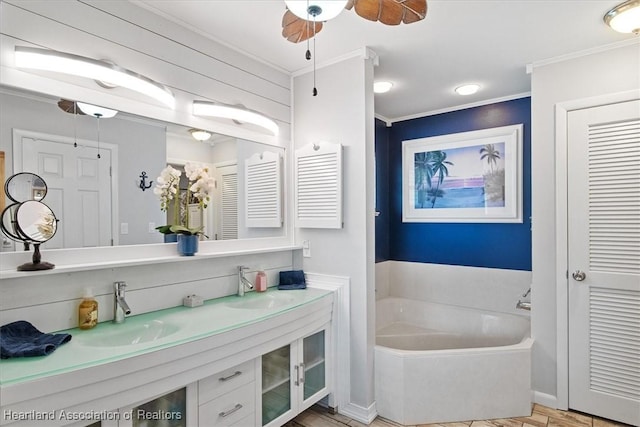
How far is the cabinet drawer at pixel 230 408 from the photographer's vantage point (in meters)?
1.67

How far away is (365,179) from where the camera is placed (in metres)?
2.42

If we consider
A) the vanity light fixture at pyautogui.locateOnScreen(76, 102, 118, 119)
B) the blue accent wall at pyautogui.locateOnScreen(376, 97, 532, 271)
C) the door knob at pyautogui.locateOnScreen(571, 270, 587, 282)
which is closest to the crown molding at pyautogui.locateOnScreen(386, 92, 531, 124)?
the blue accent wall at pyautogui.locateOnScreen(376, 97, 532, 271)

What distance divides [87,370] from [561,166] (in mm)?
2922

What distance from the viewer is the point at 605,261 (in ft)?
7.69

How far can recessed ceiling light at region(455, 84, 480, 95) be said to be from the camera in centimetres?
305

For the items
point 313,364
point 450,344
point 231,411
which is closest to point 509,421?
point 450,344

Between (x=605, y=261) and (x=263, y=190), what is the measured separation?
93.5 inches

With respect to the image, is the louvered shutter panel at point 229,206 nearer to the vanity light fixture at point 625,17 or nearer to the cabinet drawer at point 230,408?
the cabinet drawer at point 230,408

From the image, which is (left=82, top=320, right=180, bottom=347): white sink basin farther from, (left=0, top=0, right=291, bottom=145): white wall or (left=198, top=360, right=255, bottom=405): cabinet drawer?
(left=0, top=0, right=291, bottom=145): white wall

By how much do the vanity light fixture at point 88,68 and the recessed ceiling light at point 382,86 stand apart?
1697 mm

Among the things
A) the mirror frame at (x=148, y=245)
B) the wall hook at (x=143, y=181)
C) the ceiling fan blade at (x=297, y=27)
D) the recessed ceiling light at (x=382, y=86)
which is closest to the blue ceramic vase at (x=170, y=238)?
the mirror frame at (x=148, y=245)

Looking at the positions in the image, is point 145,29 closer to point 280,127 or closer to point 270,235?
point 280,127

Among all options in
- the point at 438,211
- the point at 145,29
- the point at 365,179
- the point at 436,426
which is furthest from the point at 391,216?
the point at 145,29

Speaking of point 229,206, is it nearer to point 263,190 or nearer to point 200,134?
point 263,190
